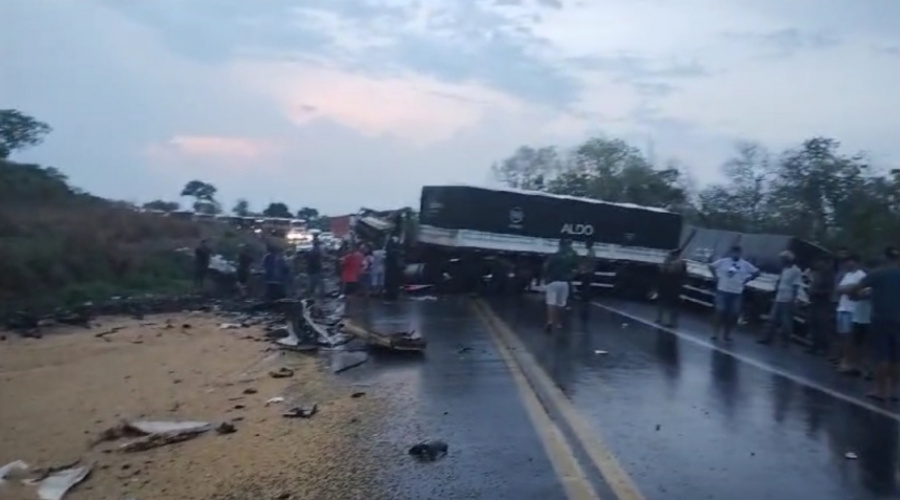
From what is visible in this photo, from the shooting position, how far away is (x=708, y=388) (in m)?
13.4

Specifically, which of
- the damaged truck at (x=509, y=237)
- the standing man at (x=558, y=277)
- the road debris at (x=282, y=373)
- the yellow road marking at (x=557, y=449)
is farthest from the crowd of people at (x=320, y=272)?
the yellow road marking at (x=557, y=449)

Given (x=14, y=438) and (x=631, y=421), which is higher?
(x=631, y=421)

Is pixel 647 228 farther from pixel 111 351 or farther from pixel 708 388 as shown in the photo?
pixel 708 388

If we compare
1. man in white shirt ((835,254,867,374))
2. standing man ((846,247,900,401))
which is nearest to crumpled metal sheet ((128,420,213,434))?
standing man ((846,247,900,401))

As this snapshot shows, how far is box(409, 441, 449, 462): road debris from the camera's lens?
29.3 feet

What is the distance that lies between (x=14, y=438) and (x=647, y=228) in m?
28.6

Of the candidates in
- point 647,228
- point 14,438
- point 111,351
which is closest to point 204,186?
point 647,228

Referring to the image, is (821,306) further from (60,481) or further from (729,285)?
(60,481)

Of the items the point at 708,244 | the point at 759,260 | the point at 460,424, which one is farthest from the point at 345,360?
the point at 708,244

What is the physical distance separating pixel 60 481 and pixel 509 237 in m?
26.3

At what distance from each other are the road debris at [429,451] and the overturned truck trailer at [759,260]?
45.1 feet

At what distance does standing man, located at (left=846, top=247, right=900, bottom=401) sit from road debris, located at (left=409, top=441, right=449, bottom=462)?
5843 millimetres

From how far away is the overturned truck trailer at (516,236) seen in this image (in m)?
34.0

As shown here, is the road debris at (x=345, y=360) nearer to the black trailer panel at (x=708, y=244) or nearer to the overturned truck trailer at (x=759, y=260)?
the overturned truck trailer at (x=759, y=260)
